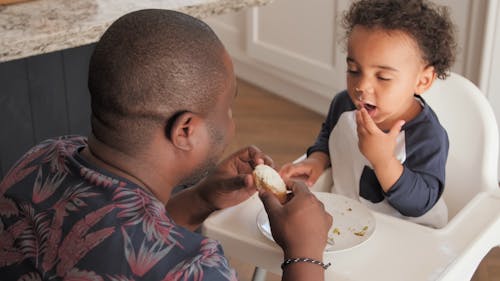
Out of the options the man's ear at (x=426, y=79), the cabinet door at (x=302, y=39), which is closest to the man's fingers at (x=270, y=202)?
the man's ear at (x=426, y=79)

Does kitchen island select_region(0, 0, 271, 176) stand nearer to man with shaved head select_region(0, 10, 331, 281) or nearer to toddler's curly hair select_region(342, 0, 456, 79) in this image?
toddler's curly hair select_region(342, 0, 456, 79)

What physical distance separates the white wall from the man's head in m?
1.72

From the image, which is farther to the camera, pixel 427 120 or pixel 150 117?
pixel 427 120

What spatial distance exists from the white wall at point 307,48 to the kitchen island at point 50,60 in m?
0.96

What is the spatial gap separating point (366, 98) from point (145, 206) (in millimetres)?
653

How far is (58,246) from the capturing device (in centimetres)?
95

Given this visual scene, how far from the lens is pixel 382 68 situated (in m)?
1.46

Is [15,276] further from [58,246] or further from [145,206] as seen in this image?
[145,206]

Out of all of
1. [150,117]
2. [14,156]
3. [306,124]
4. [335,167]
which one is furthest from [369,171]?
[306,124]

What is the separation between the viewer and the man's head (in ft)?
3.15

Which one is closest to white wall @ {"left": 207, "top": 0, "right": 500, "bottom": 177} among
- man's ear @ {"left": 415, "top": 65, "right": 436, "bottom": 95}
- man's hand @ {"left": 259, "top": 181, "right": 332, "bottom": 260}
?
man's ear @ {"left": 415, "top": 65, "right": 436, "bottom": 95}

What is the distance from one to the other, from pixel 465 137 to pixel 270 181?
21.6 inches

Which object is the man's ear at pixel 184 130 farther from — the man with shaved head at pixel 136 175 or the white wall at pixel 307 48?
the white wall at pixel 307 48

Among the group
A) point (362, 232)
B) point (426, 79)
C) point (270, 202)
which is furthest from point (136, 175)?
point (426, 79)
